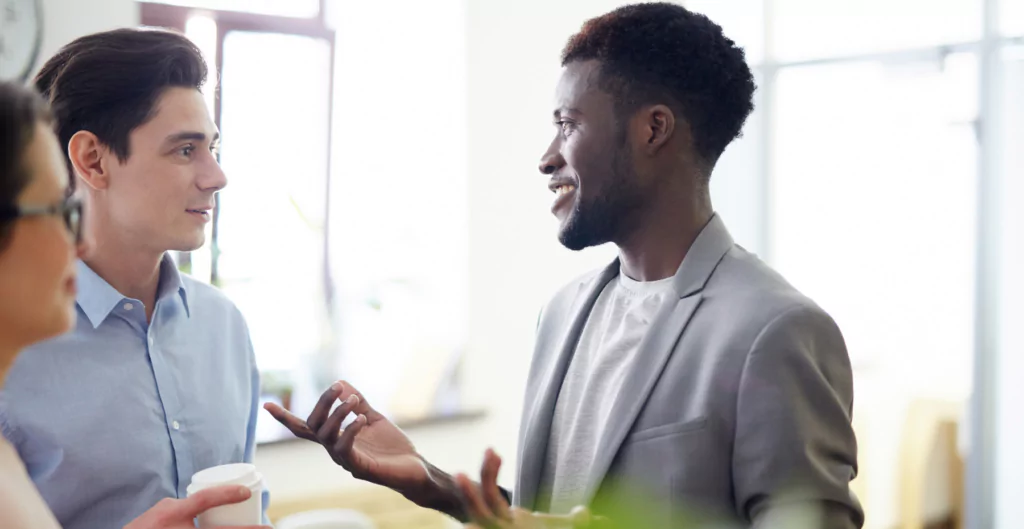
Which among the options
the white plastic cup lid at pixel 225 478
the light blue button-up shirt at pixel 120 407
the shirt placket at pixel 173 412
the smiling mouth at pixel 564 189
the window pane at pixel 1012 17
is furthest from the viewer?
the window pane at pixel 1012 17

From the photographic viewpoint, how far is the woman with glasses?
→ 803mm

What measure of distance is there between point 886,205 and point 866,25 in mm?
731

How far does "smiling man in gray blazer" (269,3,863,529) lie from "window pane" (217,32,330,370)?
194cm

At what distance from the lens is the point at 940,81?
324 cm

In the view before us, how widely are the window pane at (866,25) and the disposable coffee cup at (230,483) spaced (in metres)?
2.99

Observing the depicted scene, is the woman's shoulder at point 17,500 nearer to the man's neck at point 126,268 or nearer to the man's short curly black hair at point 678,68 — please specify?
the man's neck at point 126,268

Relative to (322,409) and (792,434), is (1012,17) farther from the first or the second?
(322,409)

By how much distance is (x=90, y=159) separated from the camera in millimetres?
1397

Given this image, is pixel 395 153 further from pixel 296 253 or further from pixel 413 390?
pixel 413 390

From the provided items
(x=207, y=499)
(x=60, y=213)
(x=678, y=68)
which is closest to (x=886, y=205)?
(x=678, y=68)

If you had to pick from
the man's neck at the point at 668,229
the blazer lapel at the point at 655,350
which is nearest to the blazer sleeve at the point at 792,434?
the blazer lapel at the point at 655,350

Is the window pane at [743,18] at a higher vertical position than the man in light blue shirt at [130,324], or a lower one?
higher

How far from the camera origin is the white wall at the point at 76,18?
274 cm

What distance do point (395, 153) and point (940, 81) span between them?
2088 mm
